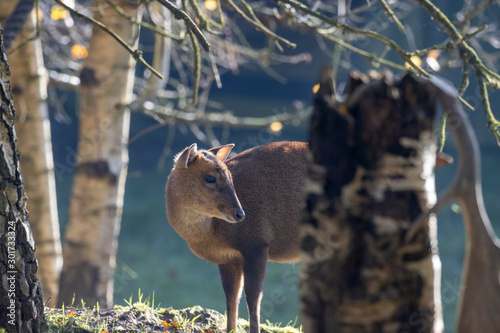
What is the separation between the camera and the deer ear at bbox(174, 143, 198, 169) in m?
3.24

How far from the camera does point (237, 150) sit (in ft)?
48.1

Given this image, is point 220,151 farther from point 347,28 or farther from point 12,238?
point 12,238

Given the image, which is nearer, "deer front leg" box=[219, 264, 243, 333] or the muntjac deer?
the muntjac deer

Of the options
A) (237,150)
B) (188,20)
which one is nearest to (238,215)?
(188,20)

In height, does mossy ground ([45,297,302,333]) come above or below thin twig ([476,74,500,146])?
below

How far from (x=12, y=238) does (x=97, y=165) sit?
3073mm

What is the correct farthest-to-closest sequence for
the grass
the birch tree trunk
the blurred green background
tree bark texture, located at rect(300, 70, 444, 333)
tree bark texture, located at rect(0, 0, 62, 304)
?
1. the blurred green background
2. the birch tree trunk
3. tree bark texture, located at rect(0, 0, 62, 304)
4. the grass
5. tree bark texture, located at rect(300, 70, 444, 333)

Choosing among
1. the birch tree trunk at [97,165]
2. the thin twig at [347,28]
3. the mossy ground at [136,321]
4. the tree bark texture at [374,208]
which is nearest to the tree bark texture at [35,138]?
the birch tree trunk at [97,165]

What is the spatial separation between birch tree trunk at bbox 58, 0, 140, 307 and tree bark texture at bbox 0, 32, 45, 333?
9.75ft

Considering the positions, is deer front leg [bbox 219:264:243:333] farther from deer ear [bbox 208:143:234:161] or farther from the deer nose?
deer ear [bbox 208:143:234:161]

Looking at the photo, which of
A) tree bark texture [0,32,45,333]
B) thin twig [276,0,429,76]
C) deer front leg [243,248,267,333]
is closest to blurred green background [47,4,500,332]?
deer front leg [243,248,267,333]

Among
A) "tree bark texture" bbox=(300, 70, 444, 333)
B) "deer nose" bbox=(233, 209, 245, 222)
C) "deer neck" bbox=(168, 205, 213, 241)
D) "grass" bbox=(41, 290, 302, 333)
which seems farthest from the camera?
"deer neck" bbox=(168, 205, 213, 241)

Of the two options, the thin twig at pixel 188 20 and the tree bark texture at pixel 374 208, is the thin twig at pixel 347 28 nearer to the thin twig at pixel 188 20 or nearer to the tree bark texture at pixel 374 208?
the thin twig at pixel 188 20

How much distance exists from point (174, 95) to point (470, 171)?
526 cm
